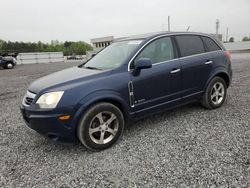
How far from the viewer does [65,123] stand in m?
2.91

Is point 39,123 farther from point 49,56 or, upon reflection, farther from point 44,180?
point 49,56

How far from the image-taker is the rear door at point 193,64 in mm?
4029

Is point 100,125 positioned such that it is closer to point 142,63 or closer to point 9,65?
point 142,63

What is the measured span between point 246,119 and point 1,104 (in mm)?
6514

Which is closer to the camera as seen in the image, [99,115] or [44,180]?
[44,180]

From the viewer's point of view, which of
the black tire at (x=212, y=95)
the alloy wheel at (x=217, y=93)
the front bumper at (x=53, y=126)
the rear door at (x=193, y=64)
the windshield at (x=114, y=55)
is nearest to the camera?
the front bumper at (x=53, y=126)

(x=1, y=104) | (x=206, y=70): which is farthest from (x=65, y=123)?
(x=1, y=104)

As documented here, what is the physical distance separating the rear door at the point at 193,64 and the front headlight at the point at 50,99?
2290 mm

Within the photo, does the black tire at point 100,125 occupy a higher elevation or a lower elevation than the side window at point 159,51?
lower

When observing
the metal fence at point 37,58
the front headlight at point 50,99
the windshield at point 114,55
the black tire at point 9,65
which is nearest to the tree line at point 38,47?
the metal fence at point 37,58

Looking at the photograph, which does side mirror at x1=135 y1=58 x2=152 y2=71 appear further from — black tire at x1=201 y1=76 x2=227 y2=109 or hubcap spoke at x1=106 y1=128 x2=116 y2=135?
black tire at x1=201 y1=76 x2=227 y2=109

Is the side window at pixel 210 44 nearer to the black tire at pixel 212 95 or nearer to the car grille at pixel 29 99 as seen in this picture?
the black tire at pixel 212 95

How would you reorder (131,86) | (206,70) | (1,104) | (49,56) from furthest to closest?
(49,56), (1,104), (206,70), (131,86)

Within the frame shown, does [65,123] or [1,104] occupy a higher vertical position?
[65,123]
